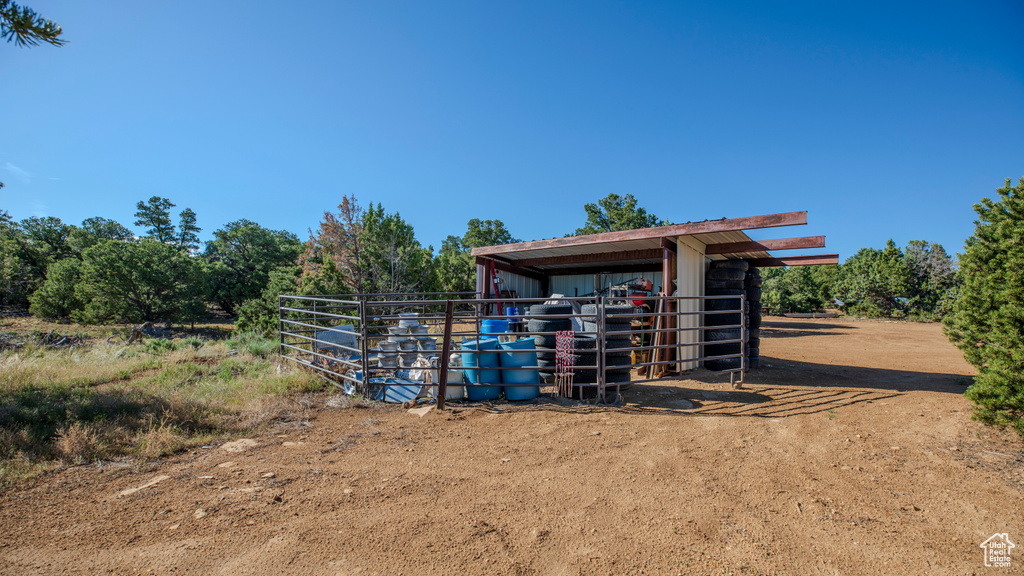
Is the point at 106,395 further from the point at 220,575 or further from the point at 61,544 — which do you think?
the point at 220,575

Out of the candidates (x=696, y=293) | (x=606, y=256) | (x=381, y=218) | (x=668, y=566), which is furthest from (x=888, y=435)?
(x=381, y=218)

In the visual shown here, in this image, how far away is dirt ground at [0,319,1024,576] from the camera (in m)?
2.40

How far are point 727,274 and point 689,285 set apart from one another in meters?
1.06

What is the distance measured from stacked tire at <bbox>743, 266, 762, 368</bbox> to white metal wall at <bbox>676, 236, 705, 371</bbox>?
142 cm

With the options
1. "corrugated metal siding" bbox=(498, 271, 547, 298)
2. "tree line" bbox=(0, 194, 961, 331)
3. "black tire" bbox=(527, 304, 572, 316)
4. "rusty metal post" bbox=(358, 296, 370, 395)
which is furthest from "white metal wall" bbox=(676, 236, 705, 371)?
"tree line" bbox=(0, 194, 961, 331)

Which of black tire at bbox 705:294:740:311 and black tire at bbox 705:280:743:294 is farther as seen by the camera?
black tire at bbox 705:280:743:294

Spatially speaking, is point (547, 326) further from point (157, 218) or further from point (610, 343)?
point (157, 218)

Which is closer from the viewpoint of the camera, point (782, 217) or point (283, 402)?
point (283, 402)

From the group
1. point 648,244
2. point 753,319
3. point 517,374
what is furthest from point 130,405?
point 753,319

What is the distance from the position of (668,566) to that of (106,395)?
7.10 meters

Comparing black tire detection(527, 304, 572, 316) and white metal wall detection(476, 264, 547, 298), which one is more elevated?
white metal wall detection(476, 264, 547, 298)

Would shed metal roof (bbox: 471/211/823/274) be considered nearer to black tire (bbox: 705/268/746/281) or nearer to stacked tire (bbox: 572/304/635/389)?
black tire (bbox: 705/268/746/281)

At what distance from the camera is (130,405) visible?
199 inches

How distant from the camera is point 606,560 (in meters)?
2.39
